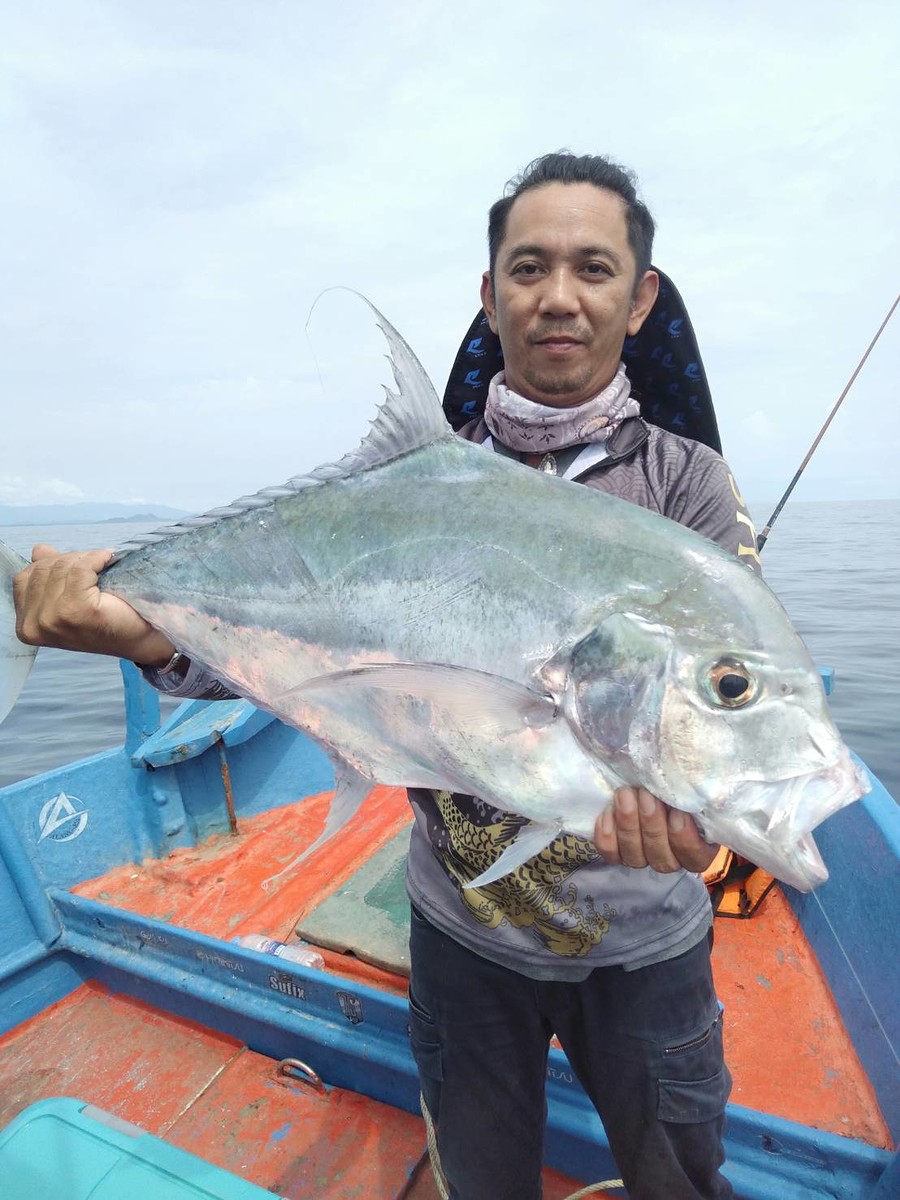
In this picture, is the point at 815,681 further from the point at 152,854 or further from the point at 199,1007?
the point at 152,854

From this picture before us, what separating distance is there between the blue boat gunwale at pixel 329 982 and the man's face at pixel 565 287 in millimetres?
Answer: 2208

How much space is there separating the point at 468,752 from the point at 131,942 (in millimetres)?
2766

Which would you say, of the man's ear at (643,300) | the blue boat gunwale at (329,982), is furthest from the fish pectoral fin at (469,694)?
the blue boat gunwale at (329,982)

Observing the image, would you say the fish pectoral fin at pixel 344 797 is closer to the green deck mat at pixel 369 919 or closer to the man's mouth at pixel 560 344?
the man's mouth at pixel 560 344

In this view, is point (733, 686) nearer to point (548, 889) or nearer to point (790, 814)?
point (790, 814)

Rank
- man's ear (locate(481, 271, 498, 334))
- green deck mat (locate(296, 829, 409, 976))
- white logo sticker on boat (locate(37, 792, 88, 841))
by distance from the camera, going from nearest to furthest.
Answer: man's ear (locate(481, 271, 498, 334)) → green deck mat (locate(296, 829, 409, 976)) → white logo sticker on boat (locate(37, 792, 88, 841))

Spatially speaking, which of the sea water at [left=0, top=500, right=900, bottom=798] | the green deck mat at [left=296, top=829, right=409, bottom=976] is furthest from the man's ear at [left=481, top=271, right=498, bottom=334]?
the sea water at [left=0, top=500, right=900, bottom=798]

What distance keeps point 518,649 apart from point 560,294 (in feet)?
3.19

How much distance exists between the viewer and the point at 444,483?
166 centimetres

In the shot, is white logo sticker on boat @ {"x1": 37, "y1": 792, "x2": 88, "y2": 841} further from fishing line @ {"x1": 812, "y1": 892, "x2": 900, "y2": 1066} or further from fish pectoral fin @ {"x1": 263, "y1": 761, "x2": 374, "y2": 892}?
fishing line @ {"x1": 812, "y1": 892, "x2": 900, "y2": 1066}

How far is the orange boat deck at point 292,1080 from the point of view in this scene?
2660 millimetres

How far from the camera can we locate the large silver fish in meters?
1.34

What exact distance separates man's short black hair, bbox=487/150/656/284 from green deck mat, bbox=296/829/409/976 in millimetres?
2898

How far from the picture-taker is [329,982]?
2.76 m
